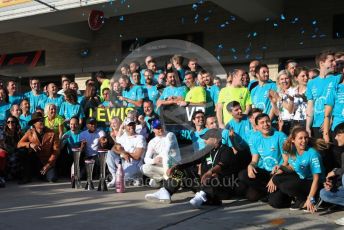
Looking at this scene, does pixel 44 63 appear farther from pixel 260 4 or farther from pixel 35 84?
pixel 260 4

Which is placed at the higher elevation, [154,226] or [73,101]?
[73,101]

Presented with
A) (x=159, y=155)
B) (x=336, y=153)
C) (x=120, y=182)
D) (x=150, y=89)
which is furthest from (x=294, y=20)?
A: (x=120, y=182)

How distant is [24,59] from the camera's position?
16828 millimetres

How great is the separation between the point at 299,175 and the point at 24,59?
14266 mm

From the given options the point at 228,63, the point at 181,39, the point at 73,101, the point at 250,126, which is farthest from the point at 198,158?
the point at 181,39

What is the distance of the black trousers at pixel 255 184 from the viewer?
17.7ft

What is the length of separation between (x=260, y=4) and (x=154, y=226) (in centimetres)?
708

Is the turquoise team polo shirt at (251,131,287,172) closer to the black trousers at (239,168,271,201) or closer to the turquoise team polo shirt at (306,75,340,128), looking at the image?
the black trousers at (239,168,271,201)

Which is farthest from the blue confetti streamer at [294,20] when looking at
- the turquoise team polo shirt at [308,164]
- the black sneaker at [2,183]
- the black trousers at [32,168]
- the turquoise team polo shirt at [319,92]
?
the black sneaker at [2,183]

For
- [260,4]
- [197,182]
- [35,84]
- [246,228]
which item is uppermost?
[260,4]

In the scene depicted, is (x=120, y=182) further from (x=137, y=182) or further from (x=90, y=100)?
(x=90, y=100)

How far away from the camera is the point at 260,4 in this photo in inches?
390

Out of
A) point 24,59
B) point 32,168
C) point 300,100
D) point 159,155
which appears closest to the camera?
point 300,100

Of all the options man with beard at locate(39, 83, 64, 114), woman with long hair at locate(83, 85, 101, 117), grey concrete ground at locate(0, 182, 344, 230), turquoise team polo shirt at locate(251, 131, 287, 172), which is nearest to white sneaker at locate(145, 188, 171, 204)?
grey concrete ground at locate(0, 182, 344, 230)
